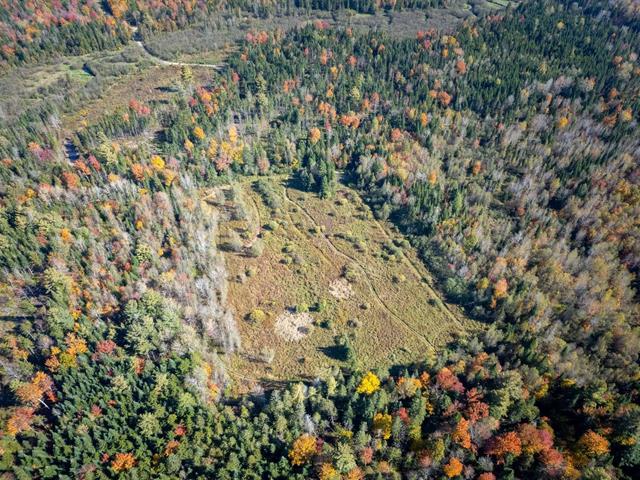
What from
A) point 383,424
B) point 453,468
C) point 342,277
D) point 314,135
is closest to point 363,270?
point 342,277

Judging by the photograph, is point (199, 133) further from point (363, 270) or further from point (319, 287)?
point (363, 270)

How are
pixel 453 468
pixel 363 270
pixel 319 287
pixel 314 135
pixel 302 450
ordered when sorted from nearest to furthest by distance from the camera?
pixel 453 468
pixel 302 450
pixel 319 287
pixel 363 270
pixel 314 135

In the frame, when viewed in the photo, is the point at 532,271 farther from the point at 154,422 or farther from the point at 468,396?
the point at 154,422

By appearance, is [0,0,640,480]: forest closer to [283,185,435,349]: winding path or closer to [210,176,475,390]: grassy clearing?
[210,176,475,390]: grassy clearing

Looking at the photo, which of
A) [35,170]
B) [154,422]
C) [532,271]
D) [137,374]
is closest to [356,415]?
[154,422]

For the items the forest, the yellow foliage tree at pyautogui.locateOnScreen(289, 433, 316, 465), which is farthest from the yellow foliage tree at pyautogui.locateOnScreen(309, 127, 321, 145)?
the yellow foliage tree at pyautogui.locateOnScreen(289, 433, 316, 465)

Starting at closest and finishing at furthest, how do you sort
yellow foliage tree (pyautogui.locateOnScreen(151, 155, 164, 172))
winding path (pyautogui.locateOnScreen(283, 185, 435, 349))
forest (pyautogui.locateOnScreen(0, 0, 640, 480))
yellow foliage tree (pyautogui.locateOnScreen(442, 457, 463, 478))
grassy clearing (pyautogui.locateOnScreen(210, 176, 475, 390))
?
yellow foliage tree (pyautogui.locateOnScreen(442, 457, 463, 478)) < forest (pyautogui.locateOnScreen(0, 0, 640, 480)) < grassy clearing (pyautogui.locateOnScreen(210, 176, 475, 390)) < winding path (pyautogui.locateOnScreen(283, 185, 435, 349)) < yellow foliage tree (pyautogui.locateOnScreen(151, 155, 164, 172))

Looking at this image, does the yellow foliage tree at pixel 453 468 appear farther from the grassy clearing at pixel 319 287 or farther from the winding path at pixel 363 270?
the winding path at pixel 363 270
